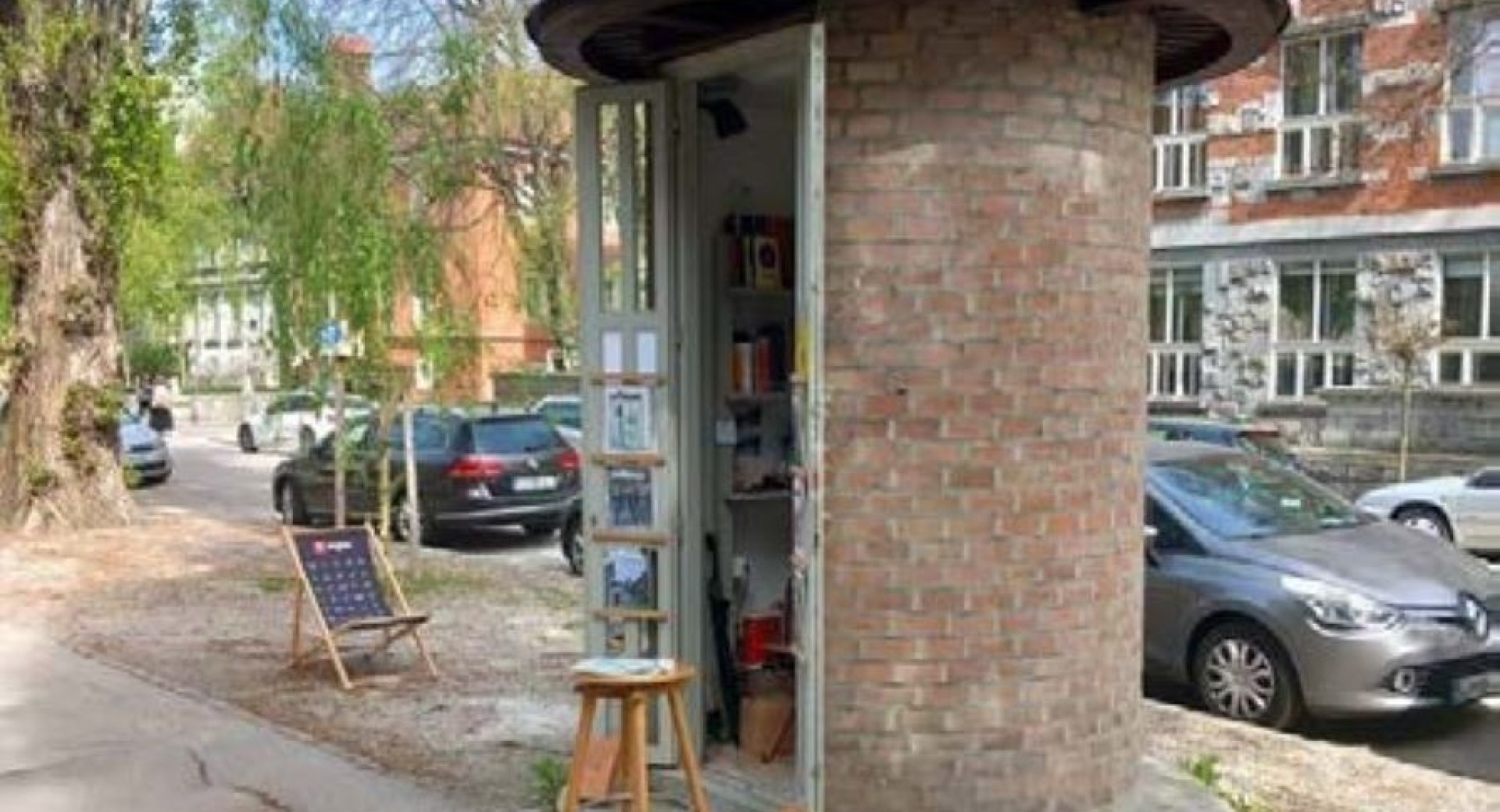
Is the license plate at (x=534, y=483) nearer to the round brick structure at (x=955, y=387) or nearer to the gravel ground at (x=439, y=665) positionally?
the gravel ground at (x=439, y=665)

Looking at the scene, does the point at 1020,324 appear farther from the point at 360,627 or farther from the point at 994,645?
the point at 360,627

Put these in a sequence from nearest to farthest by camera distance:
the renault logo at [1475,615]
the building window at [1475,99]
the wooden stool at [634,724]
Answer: the wooden stool at [634,724]
the renault logo at [1475,615]
the building window at [1475,99]

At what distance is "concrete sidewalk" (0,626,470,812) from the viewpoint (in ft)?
21.2

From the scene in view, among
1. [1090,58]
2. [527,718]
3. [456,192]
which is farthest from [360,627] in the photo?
[456,192]

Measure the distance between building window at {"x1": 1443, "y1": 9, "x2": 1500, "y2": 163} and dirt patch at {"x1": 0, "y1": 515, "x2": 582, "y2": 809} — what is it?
1796 cm

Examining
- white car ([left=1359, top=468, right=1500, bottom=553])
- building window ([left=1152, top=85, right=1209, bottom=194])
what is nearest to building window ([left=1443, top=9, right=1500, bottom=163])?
building window ([left=1152, top=85, right=1209, bottom=194])

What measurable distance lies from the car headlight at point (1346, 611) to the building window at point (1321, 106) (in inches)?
860

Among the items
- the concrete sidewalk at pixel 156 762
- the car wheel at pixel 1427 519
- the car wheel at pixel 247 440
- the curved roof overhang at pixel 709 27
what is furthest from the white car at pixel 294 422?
the car wheel at pixel 1427 519

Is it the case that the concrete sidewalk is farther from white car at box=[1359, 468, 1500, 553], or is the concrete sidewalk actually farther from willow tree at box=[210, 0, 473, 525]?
white car at box=[1359, 468, 1500, 553]

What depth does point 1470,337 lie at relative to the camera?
1041 inches

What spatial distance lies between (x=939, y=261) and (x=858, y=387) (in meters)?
0.53

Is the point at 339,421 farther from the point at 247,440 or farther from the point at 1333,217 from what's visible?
the point at 247,440

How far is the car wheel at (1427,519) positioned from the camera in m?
17.4

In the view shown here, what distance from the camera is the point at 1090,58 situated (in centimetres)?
580
